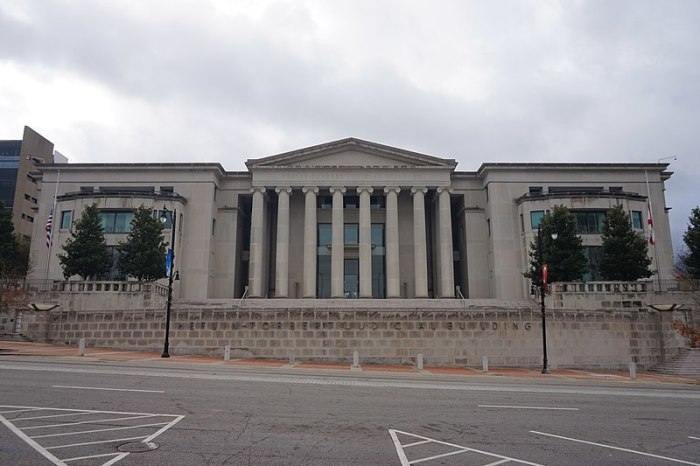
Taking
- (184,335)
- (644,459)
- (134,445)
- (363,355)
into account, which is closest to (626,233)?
(363,355)

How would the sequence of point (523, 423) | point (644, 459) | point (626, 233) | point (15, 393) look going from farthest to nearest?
point (626, 233) < point (15, 393) < point (523, 423) < point (644, 459)

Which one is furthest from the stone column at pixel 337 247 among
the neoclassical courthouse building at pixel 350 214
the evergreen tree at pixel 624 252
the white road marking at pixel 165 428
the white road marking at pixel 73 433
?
the white road marking at pixel 165 428

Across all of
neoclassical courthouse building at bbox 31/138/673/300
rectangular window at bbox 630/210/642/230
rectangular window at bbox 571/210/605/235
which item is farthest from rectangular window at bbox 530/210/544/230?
rectangular window at bbox 630/210/642/230

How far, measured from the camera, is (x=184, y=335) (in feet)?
110

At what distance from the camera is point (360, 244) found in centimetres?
5738

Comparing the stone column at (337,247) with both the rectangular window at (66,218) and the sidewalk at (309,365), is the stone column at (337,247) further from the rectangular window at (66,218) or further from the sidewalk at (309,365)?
the rectangular window at (66,218)

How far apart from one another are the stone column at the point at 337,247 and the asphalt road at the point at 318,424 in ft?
123

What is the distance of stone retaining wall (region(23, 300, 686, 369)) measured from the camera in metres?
33.5

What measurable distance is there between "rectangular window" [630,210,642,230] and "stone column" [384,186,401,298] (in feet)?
84.2

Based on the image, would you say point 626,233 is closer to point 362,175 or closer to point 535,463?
point 362,175

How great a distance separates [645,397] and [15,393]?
66.6 feet

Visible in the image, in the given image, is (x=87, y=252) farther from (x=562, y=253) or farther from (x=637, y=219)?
(x=637, y=219)

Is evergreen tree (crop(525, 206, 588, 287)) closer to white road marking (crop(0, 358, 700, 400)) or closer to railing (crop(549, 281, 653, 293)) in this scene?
railing (crop(549, 281, 653, 293))

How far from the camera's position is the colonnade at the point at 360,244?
56062 mm
